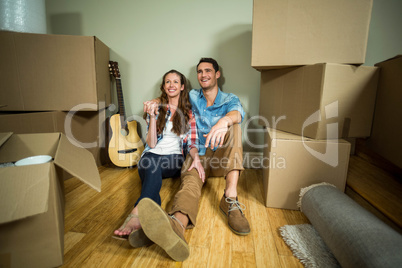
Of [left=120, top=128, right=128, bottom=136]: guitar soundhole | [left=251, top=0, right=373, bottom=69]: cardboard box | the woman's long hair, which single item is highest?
[left=251, top=0, right=373, bottom=69]: cardboard box

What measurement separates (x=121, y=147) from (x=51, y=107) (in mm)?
543

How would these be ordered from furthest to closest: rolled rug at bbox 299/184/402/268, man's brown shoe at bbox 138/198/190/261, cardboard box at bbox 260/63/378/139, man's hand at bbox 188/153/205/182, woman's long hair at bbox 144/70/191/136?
1. woman's long hair at bbox 144/70/191/136
2. man's hand at bbox 188/153/205/182
3. cardboard box at bbox 260/63/378/139
4. man's brown shoe at bbox 138/198/190/261
5. rolled rug at bbox 299/184/402/268

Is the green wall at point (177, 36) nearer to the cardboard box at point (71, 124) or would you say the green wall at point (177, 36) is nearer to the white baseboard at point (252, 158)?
the white baseboard at point (252, 158)

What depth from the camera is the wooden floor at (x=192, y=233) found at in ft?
2.56

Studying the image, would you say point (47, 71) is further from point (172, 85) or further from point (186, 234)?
point (186, 234)

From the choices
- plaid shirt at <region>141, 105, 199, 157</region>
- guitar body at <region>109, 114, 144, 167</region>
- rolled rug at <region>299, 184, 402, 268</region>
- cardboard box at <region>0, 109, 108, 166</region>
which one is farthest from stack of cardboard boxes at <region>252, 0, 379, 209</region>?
cardboard box at <region>0, 109, 108, 166</region>

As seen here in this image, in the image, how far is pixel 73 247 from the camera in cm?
83

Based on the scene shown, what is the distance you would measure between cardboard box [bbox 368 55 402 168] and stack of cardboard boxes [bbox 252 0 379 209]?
4 centimetres

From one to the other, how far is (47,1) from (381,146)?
2.66 metres

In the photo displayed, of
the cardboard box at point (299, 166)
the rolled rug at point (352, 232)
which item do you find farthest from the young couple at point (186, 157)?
the rolled rug at point (352, 232)

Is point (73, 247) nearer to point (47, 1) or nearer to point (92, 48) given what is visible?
point (92, 48)

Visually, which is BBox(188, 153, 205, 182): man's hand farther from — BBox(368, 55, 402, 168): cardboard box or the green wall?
BBox(368, 55, 402, 168): cardboard box

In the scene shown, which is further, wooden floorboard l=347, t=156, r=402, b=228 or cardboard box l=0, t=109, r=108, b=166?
cardboard box l=0, t=109, r=108, b=166

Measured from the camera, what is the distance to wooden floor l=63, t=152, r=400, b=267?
30.7 inches
